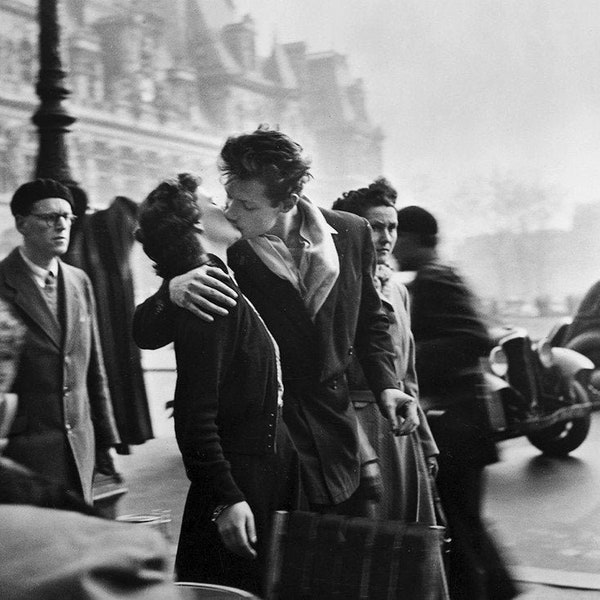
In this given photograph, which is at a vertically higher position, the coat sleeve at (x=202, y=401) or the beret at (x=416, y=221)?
the beret at (x=416, y=221)

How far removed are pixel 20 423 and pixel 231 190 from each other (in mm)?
958

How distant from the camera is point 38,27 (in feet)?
12.4

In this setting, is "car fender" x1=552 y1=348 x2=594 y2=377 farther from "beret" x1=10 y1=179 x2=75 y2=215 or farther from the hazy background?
"beret" x1=10 y1=179 x2=75 y2=215

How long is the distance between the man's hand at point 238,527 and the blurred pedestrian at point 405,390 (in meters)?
0.75

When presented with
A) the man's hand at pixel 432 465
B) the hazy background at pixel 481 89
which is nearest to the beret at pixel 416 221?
the hazy background at pixel 481 89

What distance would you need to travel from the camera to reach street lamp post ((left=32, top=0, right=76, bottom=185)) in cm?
375

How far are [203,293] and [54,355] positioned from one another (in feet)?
1.76

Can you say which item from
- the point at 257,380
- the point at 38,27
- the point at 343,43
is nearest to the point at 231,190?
the point at 257,380

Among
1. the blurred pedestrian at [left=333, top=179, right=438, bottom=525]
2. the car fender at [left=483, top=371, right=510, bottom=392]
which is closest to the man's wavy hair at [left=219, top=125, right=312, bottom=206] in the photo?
the blurred pedestrian at [left=333, top=179, right=438, bottom=525]

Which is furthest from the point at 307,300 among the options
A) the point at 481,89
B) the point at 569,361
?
the point at 569,361

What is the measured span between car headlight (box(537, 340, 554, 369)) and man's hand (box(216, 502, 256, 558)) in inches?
101

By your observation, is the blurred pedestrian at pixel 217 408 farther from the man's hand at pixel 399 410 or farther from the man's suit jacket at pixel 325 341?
the man's hand at pixel 399 410

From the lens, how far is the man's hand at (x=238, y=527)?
306 centimetres

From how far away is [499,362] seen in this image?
5273 mm
